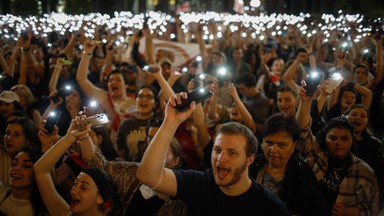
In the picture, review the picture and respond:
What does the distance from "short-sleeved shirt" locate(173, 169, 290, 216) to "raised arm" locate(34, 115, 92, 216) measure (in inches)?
37.4

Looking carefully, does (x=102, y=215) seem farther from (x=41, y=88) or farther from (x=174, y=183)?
(x=41, y=88)

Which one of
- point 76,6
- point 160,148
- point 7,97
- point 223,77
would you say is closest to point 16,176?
point 160,148

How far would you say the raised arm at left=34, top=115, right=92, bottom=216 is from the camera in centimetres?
316

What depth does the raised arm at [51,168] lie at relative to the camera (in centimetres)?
316

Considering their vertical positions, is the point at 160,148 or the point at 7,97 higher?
the point at 160,148

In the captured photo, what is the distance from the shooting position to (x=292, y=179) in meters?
3.24

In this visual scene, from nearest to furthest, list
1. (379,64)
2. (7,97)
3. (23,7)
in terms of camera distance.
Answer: (7,97) < (379,64) < (23,7)

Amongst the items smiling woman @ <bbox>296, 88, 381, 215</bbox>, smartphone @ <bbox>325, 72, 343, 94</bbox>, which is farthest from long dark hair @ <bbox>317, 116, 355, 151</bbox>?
smartphone @ <bbox>325, 72, 343, 94</bbox>

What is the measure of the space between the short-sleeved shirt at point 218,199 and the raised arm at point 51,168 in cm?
95

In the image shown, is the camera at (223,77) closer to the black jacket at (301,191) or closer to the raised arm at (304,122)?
the raised arm at (304,122)

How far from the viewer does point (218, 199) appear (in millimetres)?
2529

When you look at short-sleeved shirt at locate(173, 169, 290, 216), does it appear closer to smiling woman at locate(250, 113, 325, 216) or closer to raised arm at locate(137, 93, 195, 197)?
raised arm at locate(137, 93, 195, 197)

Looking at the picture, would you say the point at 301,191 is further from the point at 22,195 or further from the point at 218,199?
the point at 22,195

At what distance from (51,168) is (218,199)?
1343 millimetres
